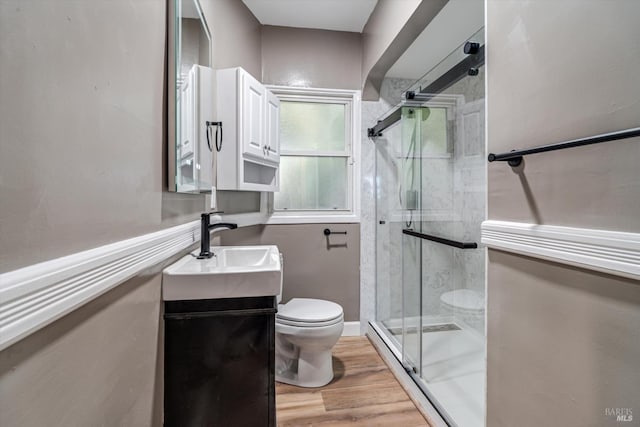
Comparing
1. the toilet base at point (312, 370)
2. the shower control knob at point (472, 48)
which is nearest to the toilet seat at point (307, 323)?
the toilet base at point (312, 370)

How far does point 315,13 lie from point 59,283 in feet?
8.31

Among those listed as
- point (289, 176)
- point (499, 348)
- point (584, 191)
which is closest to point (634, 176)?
point (584, 191)

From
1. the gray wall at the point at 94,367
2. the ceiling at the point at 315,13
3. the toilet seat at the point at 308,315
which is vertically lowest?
the toilet seat at the point at 308,315

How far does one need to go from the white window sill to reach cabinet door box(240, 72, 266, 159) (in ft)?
2.12

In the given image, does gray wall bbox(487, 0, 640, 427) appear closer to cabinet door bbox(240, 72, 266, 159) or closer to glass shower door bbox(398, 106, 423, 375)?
glass shower door bbox(398, 106, 423, 375)

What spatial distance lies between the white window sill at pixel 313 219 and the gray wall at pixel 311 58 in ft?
3.66

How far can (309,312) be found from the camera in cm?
192

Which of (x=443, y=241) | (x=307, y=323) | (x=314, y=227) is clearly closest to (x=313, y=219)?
(x=314, y=227)

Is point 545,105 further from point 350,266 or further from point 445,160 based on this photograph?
point 350,266

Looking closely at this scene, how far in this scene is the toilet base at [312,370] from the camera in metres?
1.88

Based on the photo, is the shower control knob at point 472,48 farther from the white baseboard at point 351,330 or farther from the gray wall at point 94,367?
the white baseboard at point 351,330

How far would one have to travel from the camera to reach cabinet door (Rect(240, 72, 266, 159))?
1848 mm

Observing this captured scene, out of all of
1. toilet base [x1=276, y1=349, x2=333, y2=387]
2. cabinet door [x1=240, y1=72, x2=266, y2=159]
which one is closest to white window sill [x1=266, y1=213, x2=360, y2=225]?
cabinet door [x1=240, y1=72, x2=266, y2=159]

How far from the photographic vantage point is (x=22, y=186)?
46 cm
